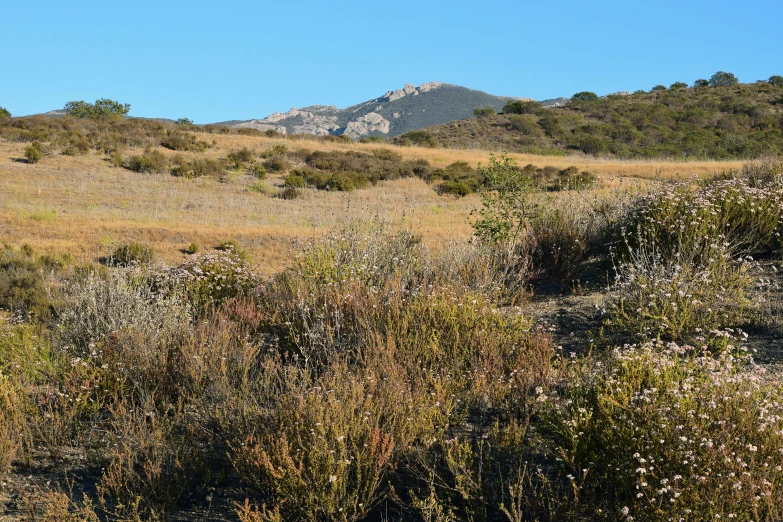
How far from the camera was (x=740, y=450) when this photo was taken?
3.28 m

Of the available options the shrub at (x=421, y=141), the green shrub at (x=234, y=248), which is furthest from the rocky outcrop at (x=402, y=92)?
the green shrub at (x=234, y=248)

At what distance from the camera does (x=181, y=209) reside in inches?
801

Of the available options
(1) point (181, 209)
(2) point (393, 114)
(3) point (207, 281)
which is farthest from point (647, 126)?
(2) point (393, 114)

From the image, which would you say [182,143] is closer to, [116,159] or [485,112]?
[116,159]

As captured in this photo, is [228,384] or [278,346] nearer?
[228,384]

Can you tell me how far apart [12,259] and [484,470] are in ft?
37.2

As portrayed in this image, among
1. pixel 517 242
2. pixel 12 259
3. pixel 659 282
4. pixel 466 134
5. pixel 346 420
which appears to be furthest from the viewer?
pixel 466 134

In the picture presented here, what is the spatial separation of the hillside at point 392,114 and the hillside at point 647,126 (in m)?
62.5

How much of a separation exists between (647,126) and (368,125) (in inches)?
3869

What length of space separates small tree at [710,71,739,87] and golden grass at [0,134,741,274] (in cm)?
4465

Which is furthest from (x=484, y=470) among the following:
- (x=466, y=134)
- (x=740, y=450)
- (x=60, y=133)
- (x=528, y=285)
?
(x=466, y=134)

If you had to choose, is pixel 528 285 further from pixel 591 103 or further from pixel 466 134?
pixel 591 103

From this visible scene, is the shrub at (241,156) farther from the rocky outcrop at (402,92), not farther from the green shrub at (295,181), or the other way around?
the rocky outcrop at (402,92)

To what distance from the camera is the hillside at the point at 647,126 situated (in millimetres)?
46544
